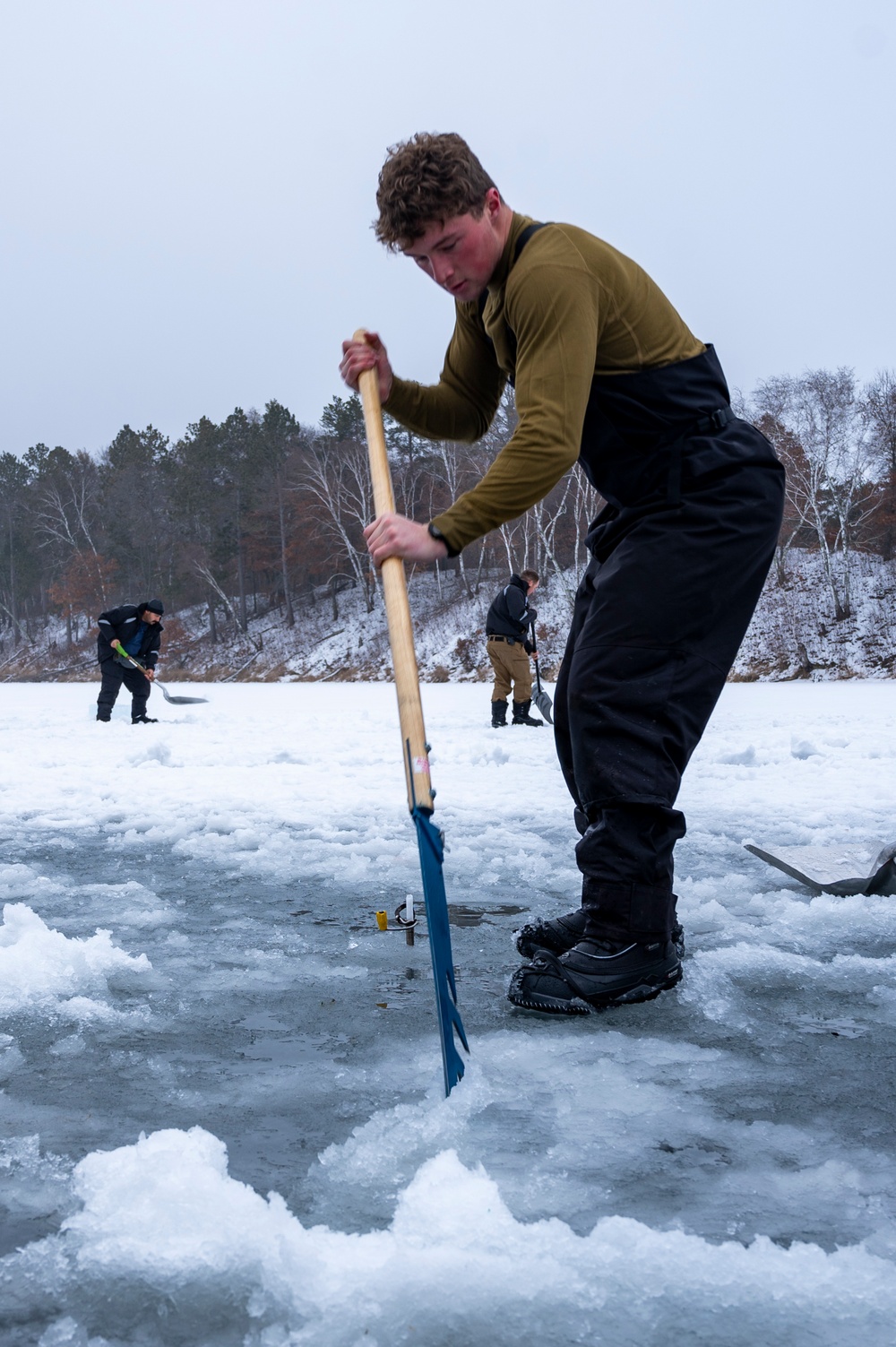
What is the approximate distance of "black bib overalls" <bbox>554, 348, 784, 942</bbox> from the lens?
2.26 metres

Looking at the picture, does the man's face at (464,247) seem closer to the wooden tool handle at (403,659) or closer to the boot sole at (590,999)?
the wooden tool handle at (403,659)

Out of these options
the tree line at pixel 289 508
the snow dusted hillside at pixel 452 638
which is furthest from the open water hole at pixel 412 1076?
the tree line at pixel 289 508

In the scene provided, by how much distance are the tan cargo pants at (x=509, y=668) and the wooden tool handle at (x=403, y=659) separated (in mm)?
7732

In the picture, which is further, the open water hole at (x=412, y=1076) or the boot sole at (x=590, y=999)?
the boot sole at (x=590, y=999)

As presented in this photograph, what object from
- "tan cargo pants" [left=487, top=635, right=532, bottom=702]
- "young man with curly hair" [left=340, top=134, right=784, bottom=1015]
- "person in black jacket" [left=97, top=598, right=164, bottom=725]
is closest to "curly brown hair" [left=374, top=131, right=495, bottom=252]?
"young man with curly hair" [left=340, top=134, right=784, bottom=1015]

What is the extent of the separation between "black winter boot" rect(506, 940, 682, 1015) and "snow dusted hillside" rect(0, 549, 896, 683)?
22789 millimetres

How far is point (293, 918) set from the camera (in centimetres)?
278

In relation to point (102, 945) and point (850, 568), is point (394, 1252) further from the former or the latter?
point (850, 568)

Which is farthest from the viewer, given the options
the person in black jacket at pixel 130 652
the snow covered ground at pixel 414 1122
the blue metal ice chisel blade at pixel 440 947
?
the person in black jacket at pixel 130 652

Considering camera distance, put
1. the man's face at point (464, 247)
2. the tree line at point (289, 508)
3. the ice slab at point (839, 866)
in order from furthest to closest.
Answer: the tree line at point (289, 508)
the ice slab at point (839, 866)
the man's face at point (464, 247)

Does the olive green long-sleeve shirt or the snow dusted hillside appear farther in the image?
the snow dusted hillside

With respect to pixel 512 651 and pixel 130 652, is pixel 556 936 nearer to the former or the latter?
pixel 512 651

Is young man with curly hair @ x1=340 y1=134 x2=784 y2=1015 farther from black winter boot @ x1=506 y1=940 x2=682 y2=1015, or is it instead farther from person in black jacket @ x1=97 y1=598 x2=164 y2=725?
person in black jacket @ x1=97 y1=598 x2=164 y2=725

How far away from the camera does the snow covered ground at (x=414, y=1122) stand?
1123 mm
